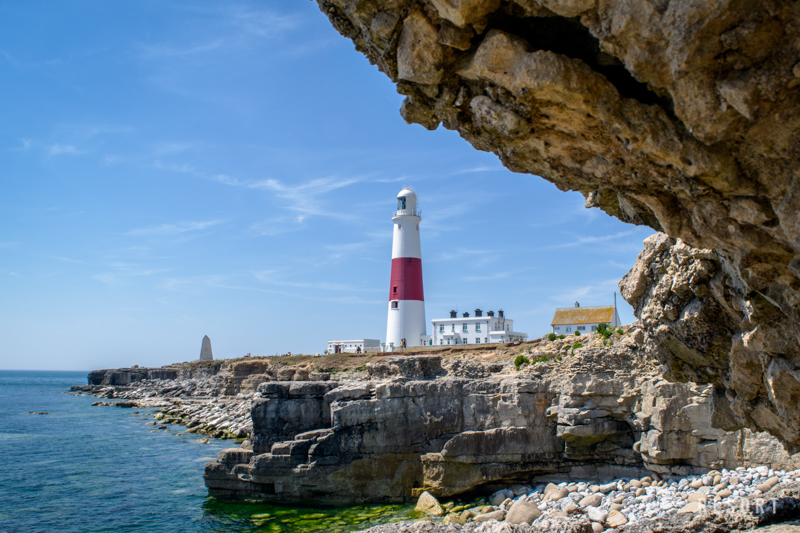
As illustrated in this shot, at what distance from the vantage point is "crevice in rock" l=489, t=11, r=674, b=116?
18.7 ft

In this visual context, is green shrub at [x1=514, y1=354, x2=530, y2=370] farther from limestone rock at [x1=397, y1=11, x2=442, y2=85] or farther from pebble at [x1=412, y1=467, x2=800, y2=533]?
limestone rock at [x1=397, y1=11, x2=442, y2=85]

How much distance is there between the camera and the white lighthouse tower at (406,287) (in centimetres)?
4647

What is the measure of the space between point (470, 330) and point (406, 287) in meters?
12.0

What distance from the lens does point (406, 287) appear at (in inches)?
1827

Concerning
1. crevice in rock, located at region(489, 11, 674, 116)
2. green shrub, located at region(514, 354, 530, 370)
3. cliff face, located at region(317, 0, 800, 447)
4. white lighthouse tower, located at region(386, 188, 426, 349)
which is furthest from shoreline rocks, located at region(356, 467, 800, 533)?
white lighthouse tower, located at region(386, 188, 426, 349)

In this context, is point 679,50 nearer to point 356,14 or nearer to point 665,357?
point 356,14

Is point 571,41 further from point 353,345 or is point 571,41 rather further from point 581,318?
point 353,345

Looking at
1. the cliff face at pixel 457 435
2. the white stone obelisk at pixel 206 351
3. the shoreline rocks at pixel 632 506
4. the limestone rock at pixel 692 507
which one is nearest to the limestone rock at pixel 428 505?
the shoreline rocks at pixel 632 506

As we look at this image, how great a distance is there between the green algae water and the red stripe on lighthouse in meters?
18.5

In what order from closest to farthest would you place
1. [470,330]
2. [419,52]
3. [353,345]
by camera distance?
[419,52], [470,330], [353,345]

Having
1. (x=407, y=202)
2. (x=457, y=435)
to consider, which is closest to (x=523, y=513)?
(x=457, y=435)

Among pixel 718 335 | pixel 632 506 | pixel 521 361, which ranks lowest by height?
pixel 632 506

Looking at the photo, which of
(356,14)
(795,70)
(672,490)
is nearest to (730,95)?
(795,70)

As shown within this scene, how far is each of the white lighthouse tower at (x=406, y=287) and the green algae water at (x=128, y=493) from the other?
1749 centimetres
